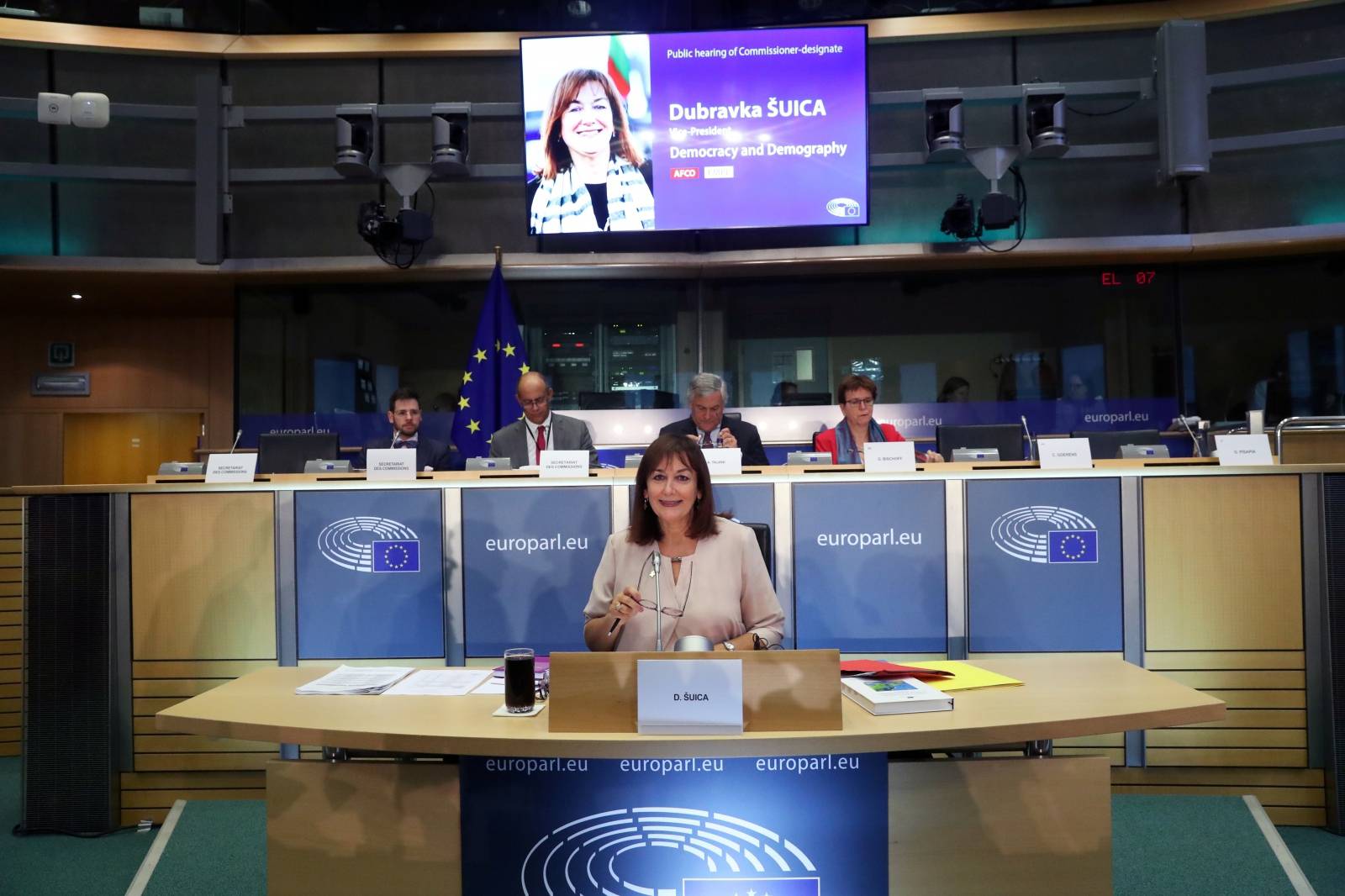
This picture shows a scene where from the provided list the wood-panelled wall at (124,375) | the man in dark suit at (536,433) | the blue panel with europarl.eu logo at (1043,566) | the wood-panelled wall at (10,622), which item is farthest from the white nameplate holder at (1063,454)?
the wood-panelled wall at (124,375)

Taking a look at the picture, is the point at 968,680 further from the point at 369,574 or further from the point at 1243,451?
the point at 369,574

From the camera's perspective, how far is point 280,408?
7.34m

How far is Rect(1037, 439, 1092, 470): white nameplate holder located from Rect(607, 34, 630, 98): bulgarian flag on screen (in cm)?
416

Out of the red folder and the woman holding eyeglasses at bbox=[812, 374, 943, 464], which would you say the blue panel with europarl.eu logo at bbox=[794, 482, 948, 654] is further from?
the red folder

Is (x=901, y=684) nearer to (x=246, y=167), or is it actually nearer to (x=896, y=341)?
(x=896, y=341)

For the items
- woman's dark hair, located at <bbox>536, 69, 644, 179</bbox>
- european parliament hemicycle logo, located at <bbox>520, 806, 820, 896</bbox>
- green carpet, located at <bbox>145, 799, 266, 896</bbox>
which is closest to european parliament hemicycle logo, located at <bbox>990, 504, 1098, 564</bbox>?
european parliament hemicycle logo, located at <bbox>520, 806, 820, 896</bbox>

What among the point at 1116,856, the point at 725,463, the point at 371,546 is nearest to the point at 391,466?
the point at 371,546

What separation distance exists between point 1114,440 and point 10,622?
5.35 metres

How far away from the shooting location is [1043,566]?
3613mm

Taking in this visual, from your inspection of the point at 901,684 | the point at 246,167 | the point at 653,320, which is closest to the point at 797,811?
the point at 901,684

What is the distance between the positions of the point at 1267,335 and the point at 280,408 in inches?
305

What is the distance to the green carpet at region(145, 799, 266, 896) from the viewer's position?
2881 mm

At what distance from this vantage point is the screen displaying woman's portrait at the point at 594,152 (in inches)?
254

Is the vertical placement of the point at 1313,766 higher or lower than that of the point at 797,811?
lower
